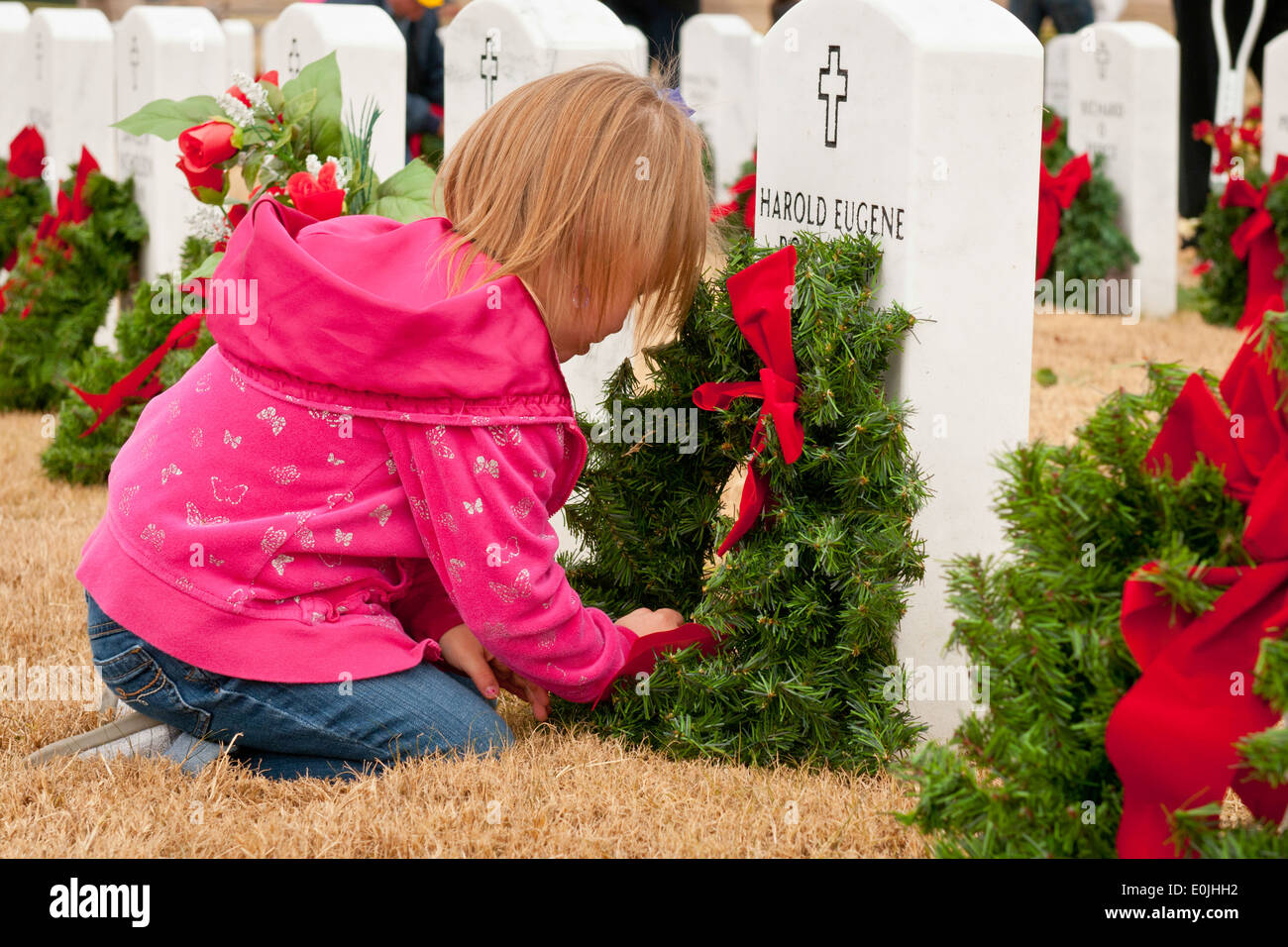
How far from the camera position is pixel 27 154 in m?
5.55

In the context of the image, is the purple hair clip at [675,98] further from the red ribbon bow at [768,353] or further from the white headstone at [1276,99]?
the white headstone at [1276,99]

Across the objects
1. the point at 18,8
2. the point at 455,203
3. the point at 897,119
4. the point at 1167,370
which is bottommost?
the point at 1167,370

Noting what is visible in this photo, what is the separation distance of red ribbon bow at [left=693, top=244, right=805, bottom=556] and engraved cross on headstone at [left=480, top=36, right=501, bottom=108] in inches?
49.1

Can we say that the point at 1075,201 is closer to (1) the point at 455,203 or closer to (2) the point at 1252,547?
(1) the point at 455,203

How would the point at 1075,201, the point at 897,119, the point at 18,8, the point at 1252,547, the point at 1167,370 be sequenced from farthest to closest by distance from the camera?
the point at 1075,201, the point at 18,8, the point at 897,119, the point at 1167,370, the point at 1252,547

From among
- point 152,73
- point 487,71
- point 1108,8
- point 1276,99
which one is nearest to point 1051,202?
point 1276,99

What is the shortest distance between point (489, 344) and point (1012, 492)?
78 cm

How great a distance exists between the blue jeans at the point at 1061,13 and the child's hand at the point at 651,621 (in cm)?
791

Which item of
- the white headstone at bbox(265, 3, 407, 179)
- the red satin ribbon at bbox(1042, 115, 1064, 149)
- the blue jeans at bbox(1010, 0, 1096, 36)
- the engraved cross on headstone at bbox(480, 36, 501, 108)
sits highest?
the blue jeans at bbox(1010, 0, 1096, 36)

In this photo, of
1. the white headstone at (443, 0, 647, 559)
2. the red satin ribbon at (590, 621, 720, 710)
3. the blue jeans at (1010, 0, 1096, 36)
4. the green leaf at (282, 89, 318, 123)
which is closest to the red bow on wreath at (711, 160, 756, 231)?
the white headstone at (443, 0, 647, 559)

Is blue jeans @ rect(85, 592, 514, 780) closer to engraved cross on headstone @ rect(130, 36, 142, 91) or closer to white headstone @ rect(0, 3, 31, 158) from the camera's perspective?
engraved cross on headstone @ rect(130, 36, 142, 91)

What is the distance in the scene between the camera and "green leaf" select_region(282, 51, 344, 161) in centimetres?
336

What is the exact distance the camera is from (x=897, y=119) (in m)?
2.23
